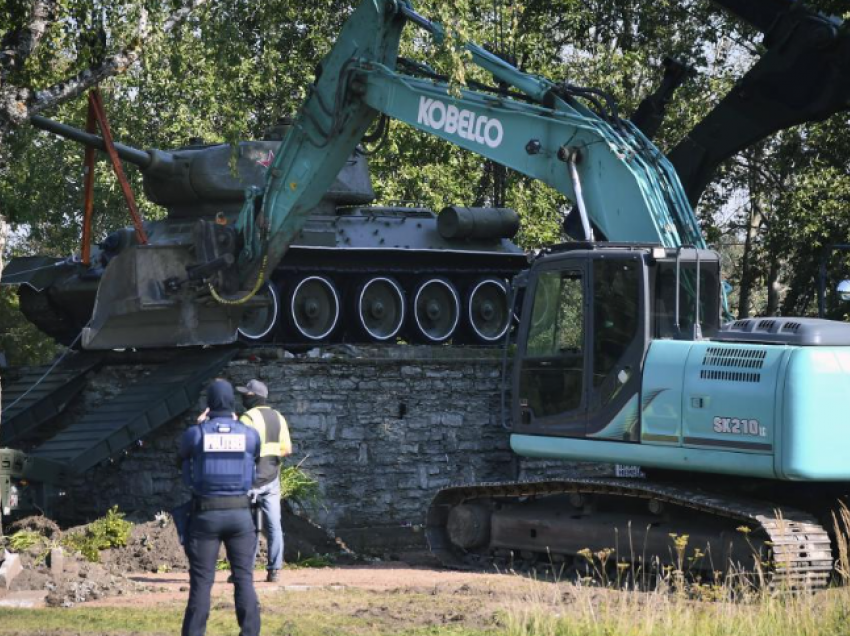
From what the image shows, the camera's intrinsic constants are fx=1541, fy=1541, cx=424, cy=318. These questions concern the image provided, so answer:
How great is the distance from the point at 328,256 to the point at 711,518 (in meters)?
10.7

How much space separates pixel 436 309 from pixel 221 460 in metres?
14.2

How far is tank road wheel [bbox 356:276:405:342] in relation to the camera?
2292 centimetres

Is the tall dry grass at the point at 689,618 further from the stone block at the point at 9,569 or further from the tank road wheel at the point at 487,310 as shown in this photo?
the tank road wheel at the point at 487,310

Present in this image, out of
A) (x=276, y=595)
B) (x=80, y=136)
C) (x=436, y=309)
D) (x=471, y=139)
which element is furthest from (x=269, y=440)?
(x=436, y=309)

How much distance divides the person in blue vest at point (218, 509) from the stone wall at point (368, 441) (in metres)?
9.47

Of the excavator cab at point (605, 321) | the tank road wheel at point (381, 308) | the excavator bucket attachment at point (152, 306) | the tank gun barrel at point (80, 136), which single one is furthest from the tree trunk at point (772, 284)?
the excavator cab at point (605, 321)

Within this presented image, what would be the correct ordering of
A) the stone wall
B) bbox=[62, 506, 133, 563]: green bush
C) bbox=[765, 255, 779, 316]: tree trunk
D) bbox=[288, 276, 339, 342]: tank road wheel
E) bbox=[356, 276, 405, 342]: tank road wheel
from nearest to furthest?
1. bbox=[62, 506, 133, 563]: green bush
2. the stone wall
3. bbox=[288, 276, 339, 342]: tank road wheel
4. bbox=[356, 276, 405, 342]: tank road wheel
5. bbox=[765, 255, 779, 316]: tree trunk

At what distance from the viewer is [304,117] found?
17.3m

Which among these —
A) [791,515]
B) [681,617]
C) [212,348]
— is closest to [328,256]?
[212,348]

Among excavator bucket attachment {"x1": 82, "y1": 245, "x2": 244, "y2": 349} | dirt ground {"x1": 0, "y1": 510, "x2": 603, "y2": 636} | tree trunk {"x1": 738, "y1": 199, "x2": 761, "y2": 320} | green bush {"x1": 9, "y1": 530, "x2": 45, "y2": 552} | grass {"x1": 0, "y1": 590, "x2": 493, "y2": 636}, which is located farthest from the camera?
tree trunk {"x1": 738, "y1": 199, "x2": 761, "y2": 320}

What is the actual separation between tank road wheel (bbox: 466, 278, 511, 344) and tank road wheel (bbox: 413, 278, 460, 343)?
0.30 metres

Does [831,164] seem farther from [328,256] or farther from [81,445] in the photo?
[81,445]

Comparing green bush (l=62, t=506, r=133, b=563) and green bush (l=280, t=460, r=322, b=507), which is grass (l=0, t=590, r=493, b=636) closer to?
green bush (l=62, t=506, r=133, b=563)

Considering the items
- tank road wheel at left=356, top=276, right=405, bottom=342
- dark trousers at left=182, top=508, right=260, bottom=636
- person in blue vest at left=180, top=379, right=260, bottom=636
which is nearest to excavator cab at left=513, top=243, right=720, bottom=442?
person in blue vest at left=180, top=379, right=260, bottom=636
